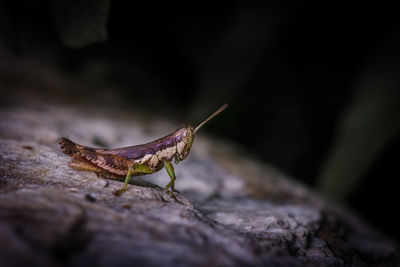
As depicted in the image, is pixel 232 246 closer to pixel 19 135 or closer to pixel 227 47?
pixel 19 135

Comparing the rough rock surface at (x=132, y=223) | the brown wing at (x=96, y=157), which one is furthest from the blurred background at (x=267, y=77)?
the brown wing at (x=96, y=157)

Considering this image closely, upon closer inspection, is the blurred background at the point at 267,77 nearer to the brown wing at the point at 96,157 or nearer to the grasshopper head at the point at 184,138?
the brown wing at the point at 96,157

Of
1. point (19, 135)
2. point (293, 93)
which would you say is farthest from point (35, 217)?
point (293, 93)

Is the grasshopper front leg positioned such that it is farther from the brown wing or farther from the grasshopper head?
the grasshopper head

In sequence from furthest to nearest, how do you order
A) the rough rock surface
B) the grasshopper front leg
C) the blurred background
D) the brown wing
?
the blurred background < the brown wing < the grasshopper front leg < the rough rock surface

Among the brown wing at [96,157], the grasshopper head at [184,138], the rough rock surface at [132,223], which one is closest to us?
the rough rock surface at [132,223]

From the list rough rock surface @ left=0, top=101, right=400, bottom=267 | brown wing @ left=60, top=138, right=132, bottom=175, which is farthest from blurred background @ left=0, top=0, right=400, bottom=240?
brown wing @ left=60, top=138, right=132, bottom=175
